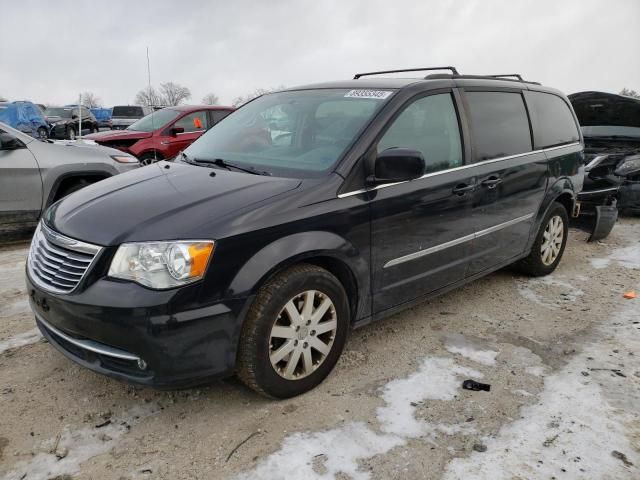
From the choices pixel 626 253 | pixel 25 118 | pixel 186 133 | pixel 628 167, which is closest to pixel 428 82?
pixel 626 253

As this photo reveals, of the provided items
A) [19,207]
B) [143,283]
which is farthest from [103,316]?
[19,207]

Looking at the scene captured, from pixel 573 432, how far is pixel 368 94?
2.27 metres

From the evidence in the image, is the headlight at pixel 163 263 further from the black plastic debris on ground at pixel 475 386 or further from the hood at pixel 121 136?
the hood at pixel 121 136

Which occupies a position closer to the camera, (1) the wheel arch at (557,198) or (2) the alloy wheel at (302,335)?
(2) the alloy wheel at (302,335)

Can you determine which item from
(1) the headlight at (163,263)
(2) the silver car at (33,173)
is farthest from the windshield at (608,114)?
(1) the headlight at (163,263)

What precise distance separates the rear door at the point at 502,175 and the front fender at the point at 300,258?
1192mm

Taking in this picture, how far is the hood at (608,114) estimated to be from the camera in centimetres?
764

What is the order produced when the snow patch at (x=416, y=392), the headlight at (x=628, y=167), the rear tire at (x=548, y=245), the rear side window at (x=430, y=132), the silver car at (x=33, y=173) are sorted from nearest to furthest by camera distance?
the snow patch at (x=416, y=392) < the rear side window at (x=430, y=132) < the rear tire at (x=548, y=245) < the silver car at (x=33, y=173) < the headlight at (x=628, y=167)

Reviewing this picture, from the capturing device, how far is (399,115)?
10.6 feet

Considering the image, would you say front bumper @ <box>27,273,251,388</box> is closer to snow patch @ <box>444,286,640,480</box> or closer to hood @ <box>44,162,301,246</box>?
hood @ <box>44,162,301,246</box>

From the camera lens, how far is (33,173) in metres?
5.73

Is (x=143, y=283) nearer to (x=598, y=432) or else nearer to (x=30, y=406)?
(x=30, y=406)

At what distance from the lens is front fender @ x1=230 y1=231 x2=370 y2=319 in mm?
2461

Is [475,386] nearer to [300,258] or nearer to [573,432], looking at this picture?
[573,432]
